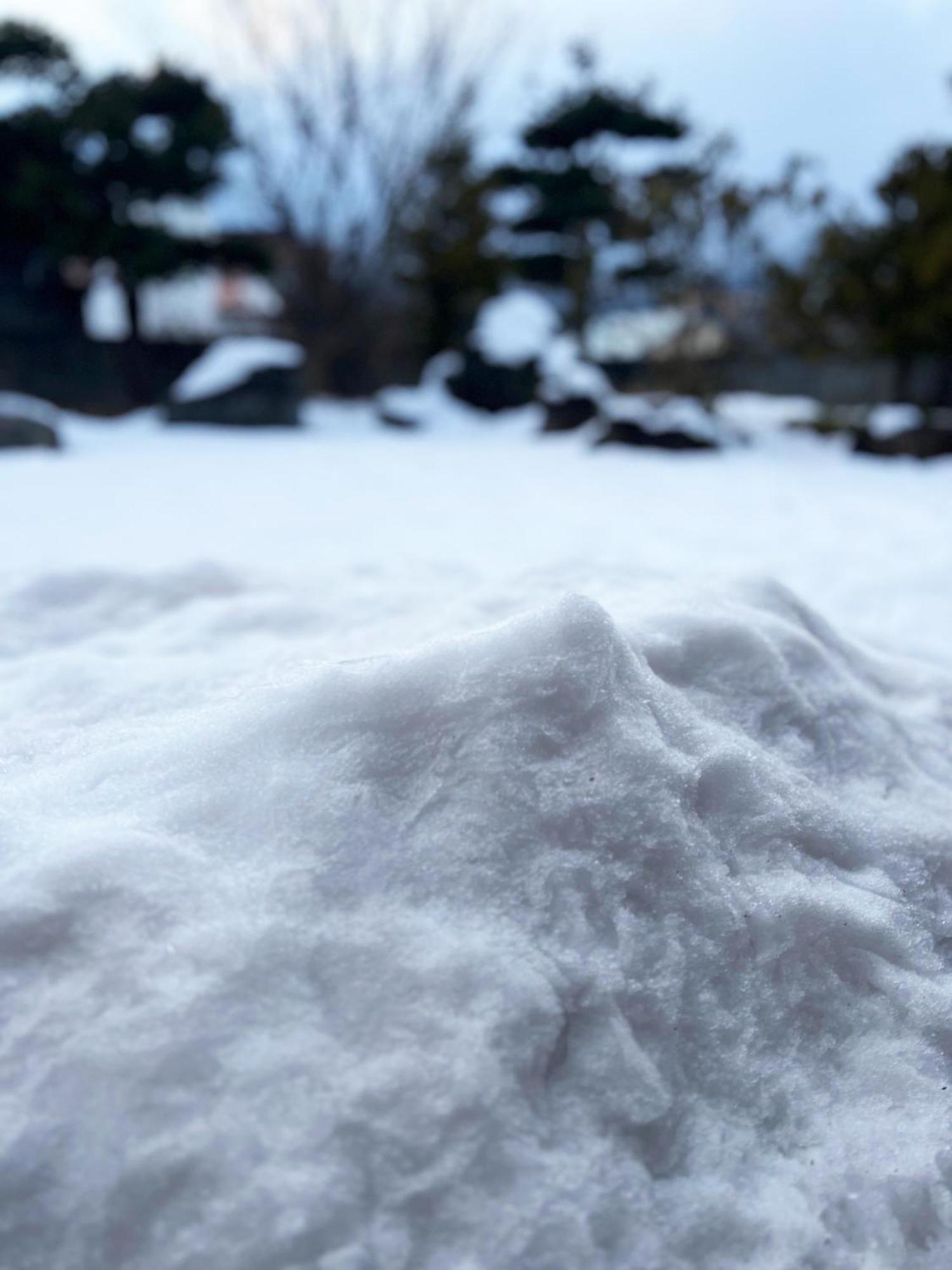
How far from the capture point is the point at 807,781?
1168mm

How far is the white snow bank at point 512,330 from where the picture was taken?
1272cm

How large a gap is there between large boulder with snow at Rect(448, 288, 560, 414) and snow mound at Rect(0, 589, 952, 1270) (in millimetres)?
11953

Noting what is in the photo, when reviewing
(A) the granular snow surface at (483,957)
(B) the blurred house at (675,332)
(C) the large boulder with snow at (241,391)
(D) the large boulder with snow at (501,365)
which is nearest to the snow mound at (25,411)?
(C) the large boulder with snow at (241,391)

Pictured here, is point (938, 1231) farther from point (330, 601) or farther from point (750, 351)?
point (750, 351)

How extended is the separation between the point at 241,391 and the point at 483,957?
951 centimetres

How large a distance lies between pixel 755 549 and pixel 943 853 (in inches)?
106

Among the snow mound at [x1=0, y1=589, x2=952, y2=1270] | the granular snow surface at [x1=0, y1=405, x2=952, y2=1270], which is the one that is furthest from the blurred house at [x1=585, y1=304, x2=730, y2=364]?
the snow mound at [x1=0, y1=589, x2=952, y2=1270]

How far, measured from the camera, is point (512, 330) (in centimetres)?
1298

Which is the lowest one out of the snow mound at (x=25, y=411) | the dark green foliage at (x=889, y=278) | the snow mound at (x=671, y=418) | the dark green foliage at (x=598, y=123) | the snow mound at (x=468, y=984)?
the snow mound at (x=671, y=418)

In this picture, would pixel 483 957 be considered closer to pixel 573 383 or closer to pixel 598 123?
pixel 573 383

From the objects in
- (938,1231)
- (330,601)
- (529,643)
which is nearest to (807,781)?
(529,643)

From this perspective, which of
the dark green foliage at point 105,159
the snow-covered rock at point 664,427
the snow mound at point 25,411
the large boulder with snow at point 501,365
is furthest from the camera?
the large boulder with snow at point 501,365

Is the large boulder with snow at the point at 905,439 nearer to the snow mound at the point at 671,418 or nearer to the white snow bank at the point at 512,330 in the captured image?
the snow mound at the point at 671,418

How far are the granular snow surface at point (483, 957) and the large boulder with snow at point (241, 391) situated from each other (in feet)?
28.4
